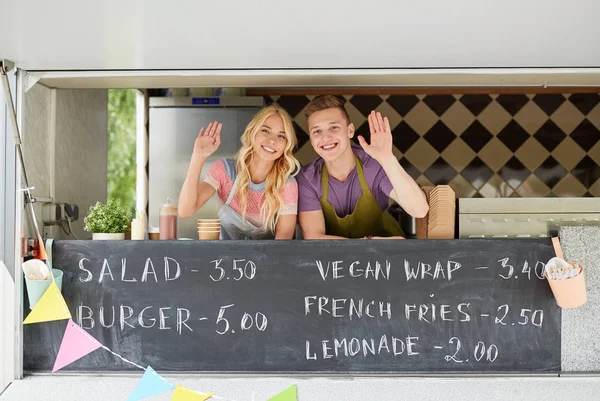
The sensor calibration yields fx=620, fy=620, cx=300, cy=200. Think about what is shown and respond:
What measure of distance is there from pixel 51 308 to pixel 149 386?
1.57ft

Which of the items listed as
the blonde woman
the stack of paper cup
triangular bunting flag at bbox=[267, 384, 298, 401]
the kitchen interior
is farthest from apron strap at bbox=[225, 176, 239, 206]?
the kitchen interior

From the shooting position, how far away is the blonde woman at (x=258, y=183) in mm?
2604

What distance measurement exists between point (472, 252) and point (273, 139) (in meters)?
0.93

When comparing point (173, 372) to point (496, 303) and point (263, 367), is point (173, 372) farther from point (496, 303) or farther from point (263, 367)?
point (496, 303)

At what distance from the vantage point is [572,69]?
→ 2.54 metres

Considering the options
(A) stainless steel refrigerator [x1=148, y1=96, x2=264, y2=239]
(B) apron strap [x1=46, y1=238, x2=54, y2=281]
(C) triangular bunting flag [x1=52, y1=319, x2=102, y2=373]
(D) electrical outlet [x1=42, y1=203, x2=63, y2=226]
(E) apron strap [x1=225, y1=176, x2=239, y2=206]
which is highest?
(A) stainless steel refrigerator [x1=148, y1=96, x2=264, y2=239]

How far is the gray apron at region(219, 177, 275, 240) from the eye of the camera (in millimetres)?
2674

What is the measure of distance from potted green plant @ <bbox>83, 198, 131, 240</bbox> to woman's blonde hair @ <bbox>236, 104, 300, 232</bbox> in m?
0.51

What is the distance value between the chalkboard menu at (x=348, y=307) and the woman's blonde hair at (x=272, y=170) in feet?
0.83

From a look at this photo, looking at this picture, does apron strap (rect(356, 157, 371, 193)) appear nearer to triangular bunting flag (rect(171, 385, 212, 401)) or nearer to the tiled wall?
triangular bunting flag (rect(171, 385, 212, 401))

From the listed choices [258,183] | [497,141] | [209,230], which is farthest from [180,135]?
[497,141]

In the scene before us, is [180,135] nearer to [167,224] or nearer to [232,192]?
[232,192]

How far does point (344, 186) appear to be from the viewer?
8.86 ft

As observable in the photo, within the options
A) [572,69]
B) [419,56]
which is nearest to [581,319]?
[572,69]
